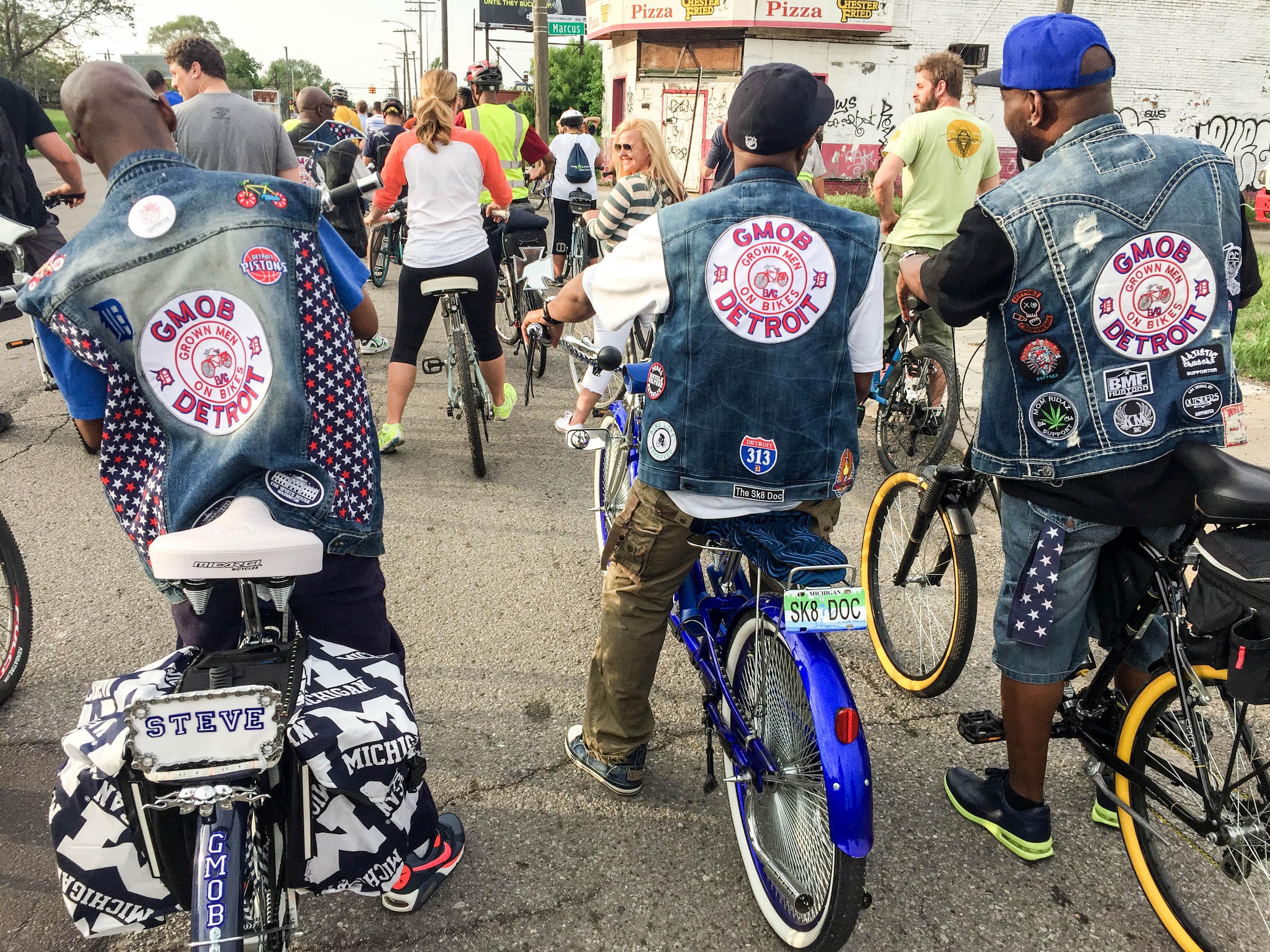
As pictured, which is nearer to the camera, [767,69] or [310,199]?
Answer: [310,199]

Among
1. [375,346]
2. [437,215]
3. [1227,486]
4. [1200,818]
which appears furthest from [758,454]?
[375,346]

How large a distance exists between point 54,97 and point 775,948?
93.5 m

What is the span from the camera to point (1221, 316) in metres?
2.28

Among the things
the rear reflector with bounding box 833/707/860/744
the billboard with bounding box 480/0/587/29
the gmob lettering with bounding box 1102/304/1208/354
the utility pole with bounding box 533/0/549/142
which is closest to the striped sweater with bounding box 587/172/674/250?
the gmob lettering with bounding box 1102/304/1208/354

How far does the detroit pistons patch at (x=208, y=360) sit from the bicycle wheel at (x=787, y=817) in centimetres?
139

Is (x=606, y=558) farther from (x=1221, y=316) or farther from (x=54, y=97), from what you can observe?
(x=54, y=97)

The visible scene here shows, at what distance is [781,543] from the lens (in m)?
2.35

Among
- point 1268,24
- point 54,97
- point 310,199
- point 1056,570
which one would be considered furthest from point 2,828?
point 54,97

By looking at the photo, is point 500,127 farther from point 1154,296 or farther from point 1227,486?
point 1227,486

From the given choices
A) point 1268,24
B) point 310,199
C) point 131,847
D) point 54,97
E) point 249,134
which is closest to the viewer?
point 131,847

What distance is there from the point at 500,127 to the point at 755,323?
225 inches

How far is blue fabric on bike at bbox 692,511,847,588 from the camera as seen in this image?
7.22 ft

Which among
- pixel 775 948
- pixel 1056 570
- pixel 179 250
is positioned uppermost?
pixel 179 250

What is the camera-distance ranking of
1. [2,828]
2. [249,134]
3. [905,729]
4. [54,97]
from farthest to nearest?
[54,97]
[249,134]
[905,729]
[2,828]
